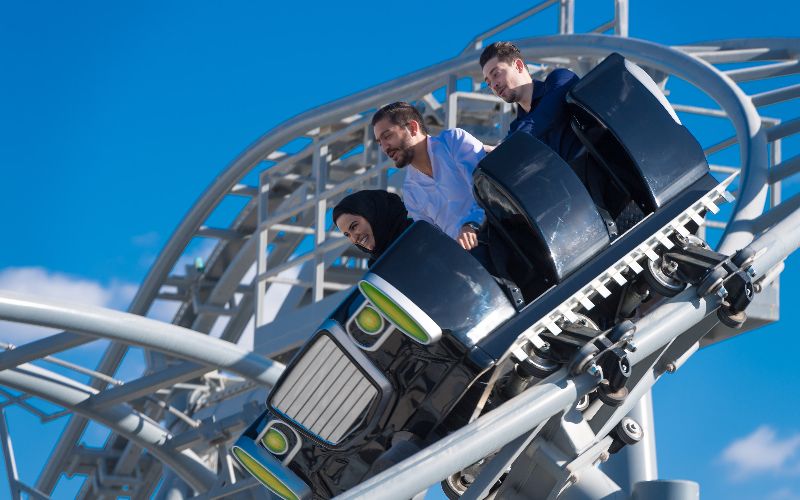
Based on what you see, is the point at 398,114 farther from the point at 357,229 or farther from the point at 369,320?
the point at 369,320

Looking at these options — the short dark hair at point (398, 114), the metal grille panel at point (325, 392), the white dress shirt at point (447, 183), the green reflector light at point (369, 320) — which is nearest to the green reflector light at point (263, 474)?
the metal grille panel at point (325, 392)

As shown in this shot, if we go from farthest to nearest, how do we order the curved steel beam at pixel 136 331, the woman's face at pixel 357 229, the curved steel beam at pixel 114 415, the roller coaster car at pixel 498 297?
1. the curved steel beam at pixel 114 415
2. the curved steel beam at pixel 136 331
3. the woman's face at pixel 357 229
4. the roller coaster car at pixel 498 297

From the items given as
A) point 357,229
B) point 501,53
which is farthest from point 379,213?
point 501,53

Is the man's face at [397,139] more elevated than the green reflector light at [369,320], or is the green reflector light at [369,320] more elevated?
the man's face at [397,139]

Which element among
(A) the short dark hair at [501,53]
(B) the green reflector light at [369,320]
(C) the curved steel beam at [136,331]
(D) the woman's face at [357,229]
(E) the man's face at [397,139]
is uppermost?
(C) the curved steel beam at [136,331]

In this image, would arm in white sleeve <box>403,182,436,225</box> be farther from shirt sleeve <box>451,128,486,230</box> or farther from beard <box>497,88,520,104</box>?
beard <box>497,88,520,104</box>

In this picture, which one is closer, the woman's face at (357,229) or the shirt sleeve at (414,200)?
the woman's face at (357,229)

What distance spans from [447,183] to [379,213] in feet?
1.09

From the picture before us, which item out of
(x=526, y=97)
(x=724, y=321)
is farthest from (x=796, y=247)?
(x=526, y=97)

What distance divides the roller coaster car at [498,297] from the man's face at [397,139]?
303mm

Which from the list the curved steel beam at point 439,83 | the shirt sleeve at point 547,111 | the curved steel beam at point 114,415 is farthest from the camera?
the curved steel beam at point 114,415

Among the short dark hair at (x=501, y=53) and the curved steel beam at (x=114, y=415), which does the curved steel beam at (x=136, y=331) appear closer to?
the curved steel beam at (x=114, y=415)

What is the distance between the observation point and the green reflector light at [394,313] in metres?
4.32

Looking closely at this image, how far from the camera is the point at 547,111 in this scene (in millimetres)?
5051
